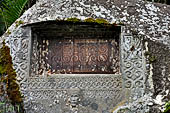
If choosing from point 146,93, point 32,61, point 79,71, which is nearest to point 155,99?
point 146,93

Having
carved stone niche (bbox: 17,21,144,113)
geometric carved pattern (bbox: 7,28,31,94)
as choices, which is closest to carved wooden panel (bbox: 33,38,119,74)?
carved stone niche (bbox: 17,21,144,113)

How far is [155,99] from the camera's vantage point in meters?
2.45

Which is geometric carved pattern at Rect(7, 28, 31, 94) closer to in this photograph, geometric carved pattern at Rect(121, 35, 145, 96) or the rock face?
the rock face

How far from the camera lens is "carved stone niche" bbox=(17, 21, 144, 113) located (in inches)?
102

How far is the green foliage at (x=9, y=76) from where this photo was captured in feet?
8.68

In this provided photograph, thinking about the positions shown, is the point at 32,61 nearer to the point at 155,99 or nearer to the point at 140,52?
the point at 140,52

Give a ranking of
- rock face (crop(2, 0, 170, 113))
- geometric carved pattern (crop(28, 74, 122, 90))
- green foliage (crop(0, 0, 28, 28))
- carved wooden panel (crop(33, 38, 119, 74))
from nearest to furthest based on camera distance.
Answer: rock face (crop(2, 0, 170, 113)) → geometric carved pattern (crop(28, 74, 122, 90)) → carved wooden panel (crop(33, 38, 119, 74)) → green foliage (crop(0, 0, 28, 28))

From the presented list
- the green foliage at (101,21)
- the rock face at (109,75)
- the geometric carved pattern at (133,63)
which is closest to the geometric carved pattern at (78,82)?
the rock face at (109,75)

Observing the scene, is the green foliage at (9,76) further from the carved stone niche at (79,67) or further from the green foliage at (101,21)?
the green foliage at (101,21)

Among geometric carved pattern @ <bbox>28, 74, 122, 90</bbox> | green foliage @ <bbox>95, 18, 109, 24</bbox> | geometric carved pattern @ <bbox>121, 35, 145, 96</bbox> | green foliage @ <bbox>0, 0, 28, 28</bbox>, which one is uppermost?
green foliage @ <bbox>0, 0, 28, 28</bbox>

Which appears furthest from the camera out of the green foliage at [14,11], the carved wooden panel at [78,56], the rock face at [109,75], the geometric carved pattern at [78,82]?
the green foliage at [14,11]

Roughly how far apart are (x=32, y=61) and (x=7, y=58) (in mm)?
286

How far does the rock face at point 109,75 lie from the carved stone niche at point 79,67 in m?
0.01

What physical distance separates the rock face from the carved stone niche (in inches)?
0.4
